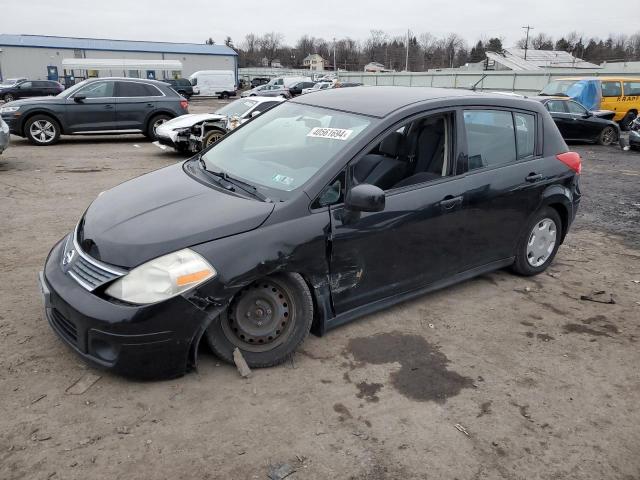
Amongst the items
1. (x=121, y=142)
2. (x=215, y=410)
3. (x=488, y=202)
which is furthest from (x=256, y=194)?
(x=121, y=142)

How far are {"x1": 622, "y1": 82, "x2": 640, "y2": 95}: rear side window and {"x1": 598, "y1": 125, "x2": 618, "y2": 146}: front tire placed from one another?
172 inches

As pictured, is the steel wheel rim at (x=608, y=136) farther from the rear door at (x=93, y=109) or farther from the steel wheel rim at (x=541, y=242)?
the rear door at (x=93, y=109)

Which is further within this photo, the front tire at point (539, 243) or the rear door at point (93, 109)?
the rear door at point (93, 109)

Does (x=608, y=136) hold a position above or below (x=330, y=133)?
below

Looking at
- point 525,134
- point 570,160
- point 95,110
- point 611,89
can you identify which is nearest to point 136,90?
point 95,110

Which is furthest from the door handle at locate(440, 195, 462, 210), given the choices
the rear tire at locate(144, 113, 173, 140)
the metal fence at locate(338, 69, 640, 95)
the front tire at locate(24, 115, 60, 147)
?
the metal fence at locate(338, 69, 640, 95)

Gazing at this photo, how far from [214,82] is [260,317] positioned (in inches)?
1715

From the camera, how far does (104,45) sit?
59.3 meters

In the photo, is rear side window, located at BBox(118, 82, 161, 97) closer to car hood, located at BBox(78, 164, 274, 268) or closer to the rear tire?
the rear tire

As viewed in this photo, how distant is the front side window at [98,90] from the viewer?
12891mm

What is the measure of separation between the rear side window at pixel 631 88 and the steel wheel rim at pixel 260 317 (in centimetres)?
2103

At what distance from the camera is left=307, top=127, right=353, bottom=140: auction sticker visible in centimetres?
364

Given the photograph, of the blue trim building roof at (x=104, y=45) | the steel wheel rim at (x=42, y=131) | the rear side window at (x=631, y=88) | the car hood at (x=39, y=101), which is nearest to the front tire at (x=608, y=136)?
the rear side window at (x=631, y=88)

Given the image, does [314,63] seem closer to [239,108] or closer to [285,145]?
[239,108]
